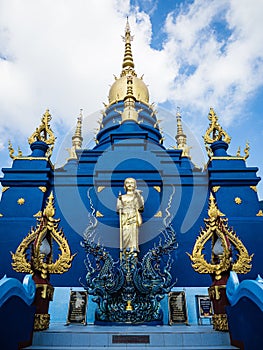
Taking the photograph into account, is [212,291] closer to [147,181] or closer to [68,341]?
[68,341]

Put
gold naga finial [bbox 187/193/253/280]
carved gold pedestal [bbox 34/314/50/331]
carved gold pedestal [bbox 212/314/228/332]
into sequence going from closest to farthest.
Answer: carved gold pedestal [bbox 212/314/228/332]
carved gold pedestal [bbox 34/314/50/331]
gold naga finial [bbox 187/193/253/280]

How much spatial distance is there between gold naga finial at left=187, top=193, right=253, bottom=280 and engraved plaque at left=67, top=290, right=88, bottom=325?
11.3 ft

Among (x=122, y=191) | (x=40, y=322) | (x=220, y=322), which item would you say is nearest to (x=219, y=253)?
(x=220, y=322)

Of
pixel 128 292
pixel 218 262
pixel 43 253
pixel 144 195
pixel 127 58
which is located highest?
pixel 127 58

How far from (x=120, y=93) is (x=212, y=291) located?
1620 centimetres

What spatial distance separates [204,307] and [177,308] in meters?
0.78

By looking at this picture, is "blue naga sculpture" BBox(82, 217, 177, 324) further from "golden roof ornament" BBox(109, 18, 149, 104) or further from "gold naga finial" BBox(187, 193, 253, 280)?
"golden roof ornament" BBox(109, 18, 149, 104)

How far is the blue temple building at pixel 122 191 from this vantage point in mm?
10109

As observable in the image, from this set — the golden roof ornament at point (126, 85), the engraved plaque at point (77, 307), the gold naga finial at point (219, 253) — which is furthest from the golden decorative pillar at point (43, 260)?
the golden roof ornament at point (126, 85)

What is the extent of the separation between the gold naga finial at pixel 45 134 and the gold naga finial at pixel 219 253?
929cm

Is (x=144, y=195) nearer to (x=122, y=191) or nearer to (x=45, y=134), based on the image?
(x=122, y=191)

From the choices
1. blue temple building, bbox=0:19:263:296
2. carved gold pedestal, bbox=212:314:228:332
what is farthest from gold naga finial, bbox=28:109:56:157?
carved gold pedestal, bbox=212:314:228:332

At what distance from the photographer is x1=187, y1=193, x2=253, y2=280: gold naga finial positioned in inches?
208

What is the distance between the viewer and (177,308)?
23.9 ft
